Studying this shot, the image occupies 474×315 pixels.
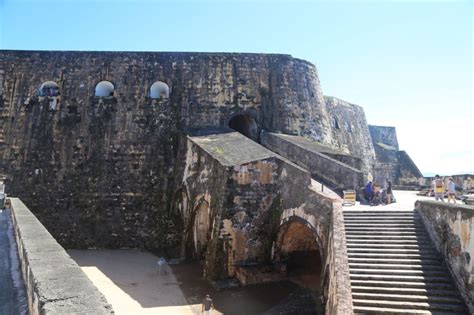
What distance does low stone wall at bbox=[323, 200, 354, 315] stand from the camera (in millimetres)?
7785

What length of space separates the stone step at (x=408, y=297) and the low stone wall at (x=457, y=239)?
0.25m

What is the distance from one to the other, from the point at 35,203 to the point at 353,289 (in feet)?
46.8

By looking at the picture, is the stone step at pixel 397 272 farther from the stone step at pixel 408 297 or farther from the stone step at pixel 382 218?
the stone step at pixel 382 218

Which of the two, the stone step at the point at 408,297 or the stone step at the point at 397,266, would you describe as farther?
the stone step at the point at 397,266

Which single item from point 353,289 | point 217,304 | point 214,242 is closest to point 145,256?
point 214,242

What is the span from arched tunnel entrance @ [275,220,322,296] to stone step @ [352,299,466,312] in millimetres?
3807

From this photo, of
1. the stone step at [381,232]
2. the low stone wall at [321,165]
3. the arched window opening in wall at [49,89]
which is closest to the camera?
the stone step at [381,232]

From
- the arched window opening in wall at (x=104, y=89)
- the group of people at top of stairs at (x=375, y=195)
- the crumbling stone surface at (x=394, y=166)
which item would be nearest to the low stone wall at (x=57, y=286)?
the group of people at top of stairs at (x=375, y=195)

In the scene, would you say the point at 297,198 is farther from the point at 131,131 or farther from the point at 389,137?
the point at 389,137

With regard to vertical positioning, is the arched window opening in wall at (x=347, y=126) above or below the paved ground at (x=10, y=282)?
above

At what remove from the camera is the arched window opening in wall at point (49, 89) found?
734 inches

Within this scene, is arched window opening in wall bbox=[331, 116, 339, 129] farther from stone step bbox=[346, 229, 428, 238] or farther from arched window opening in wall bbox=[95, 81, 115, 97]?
stone step bbox=[346, 229, 428, 238]

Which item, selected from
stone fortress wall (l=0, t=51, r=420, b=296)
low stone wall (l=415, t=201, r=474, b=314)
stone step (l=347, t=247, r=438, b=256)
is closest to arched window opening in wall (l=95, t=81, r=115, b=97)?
stone fortress wall (l=0, t=51, r=420, b=296)

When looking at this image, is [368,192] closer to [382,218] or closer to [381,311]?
[382,218]
